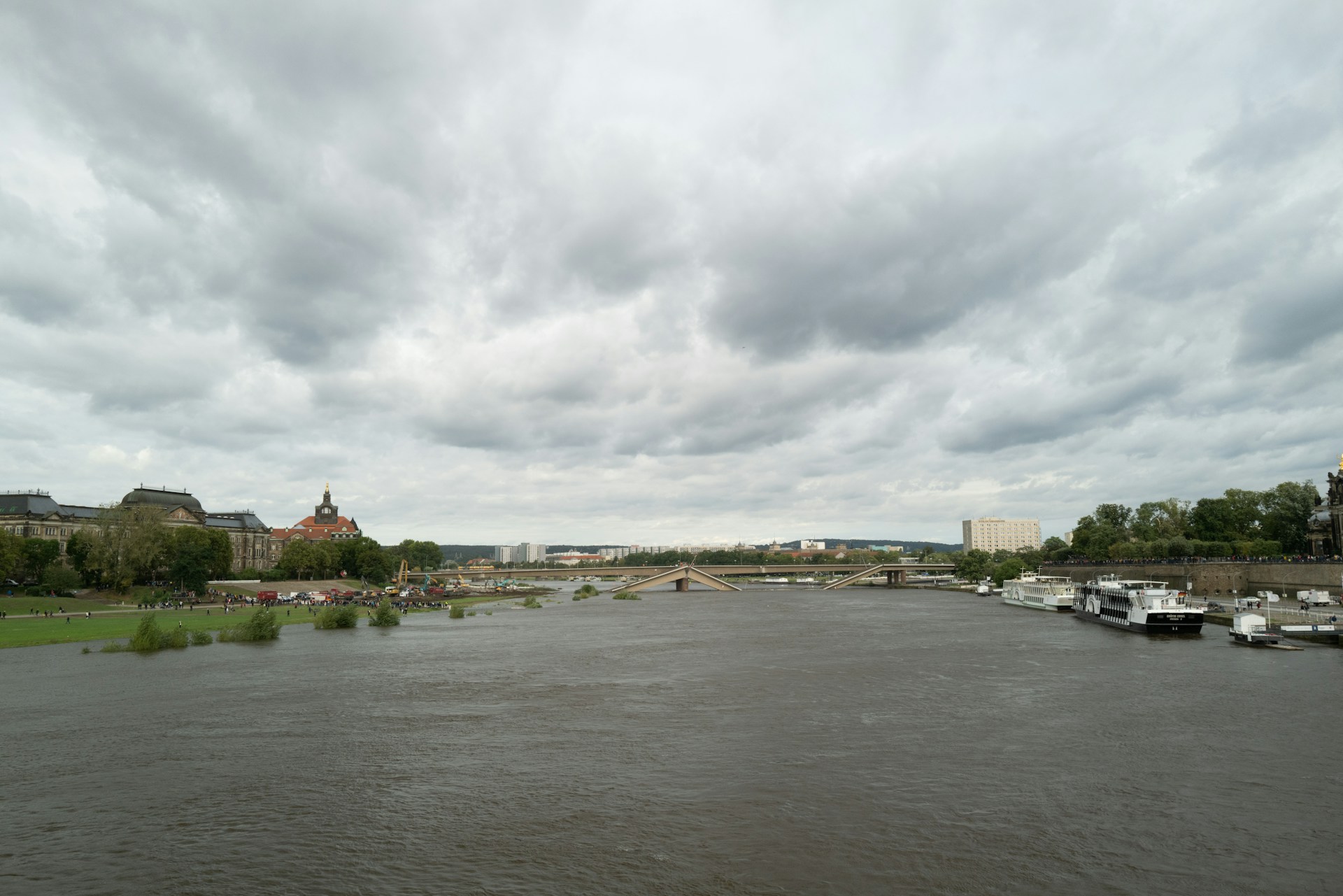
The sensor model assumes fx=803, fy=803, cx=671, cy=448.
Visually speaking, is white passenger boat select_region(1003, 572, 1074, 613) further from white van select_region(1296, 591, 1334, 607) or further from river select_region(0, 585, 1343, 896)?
river select_region(0, 585, 1343, 896)

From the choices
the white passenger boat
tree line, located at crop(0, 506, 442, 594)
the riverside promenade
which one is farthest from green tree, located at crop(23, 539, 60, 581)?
the riverside promenade

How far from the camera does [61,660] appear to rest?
4888cm

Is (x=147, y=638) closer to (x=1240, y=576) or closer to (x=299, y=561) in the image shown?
(x=299, y=561)

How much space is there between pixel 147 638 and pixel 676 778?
47.1 meters

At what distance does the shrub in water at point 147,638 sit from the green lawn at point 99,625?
262 inches

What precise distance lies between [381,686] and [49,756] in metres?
16.0

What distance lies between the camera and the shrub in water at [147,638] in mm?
54219

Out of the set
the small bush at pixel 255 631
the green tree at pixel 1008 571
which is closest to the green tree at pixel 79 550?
the small bush at pixel 255 631

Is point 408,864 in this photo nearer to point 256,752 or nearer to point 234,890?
point 234,890

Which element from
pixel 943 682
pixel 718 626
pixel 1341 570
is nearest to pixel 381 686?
pixel 943 682

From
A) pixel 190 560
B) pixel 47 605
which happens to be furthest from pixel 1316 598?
pixel 190 560

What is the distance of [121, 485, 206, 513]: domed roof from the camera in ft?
485

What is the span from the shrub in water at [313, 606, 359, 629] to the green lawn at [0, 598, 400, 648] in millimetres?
5216

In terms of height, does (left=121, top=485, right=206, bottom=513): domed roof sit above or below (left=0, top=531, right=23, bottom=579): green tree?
above
